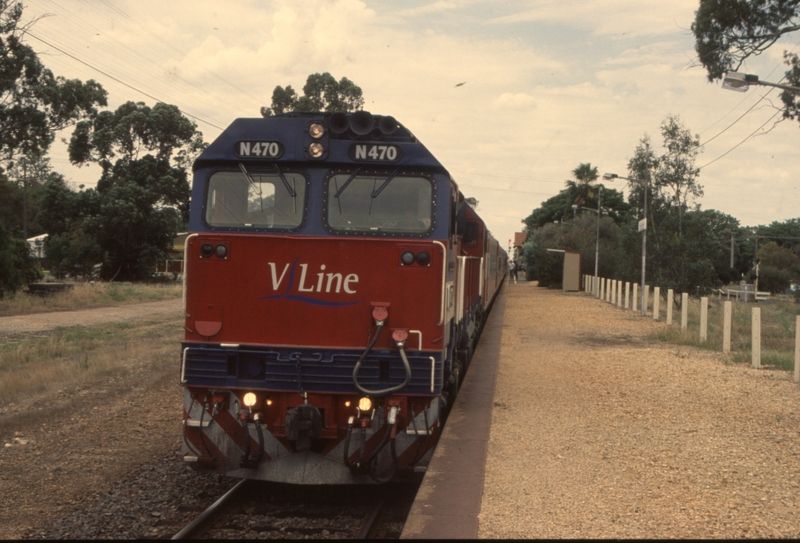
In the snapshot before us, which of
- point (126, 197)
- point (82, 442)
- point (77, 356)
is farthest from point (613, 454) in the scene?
point (126, 197)

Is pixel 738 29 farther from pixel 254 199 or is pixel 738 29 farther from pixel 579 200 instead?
pixel 579 200

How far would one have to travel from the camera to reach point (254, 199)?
6.96m

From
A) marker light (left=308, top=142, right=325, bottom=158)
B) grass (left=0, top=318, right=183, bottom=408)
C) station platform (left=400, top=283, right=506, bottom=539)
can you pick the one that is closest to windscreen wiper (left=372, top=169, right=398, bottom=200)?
marker light (left=308, top=142, right=325, bottom=158)

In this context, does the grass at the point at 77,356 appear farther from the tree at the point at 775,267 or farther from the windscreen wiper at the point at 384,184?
the tree at the point at 775,267

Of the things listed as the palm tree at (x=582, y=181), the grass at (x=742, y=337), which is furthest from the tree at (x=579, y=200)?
the grass at (x=742, y=337)

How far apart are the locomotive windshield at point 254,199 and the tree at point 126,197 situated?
123 feet

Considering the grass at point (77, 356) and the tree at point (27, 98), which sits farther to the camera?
the tree at point (27, 98)

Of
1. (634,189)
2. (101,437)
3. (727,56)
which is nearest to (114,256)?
(634,189)

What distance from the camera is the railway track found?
6098mm

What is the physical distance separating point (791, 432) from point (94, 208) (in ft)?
136

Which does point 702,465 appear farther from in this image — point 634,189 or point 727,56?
point 634,189

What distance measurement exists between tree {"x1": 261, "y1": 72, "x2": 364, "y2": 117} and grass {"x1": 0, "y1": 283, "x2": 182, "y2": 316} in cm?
1853

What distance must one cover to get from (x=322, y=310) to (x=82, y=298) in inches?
1021

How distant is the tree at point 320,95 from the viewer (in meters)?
51.2
